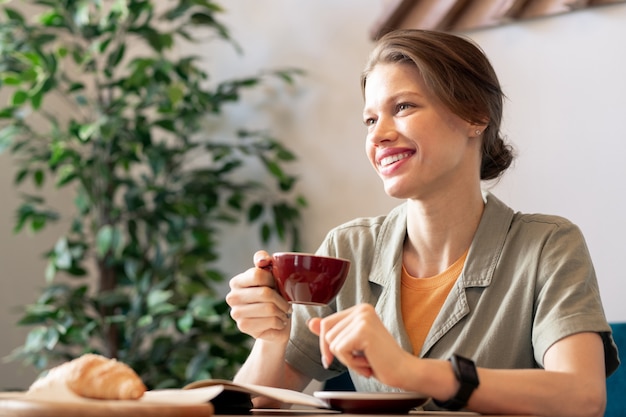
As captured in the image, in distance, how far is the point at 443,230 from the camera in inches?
58.8

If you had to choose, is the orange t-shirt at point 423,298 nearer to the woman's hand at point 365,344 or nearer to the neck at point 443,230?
the neck at point 443,230

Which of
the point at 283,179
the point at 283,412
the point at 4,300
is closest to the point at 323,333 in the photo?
the point at 283,412

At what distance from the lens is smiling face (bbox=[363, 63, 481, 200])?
4.62 ft

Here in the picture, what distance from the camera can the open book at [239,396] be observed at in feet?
3.42

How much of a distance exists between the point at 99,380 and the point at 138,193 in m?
1.78

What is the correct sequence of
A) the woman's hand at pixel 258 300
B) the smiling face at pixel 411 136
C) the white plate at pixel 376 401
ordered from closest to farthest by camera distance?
the white plate at pixel 376 401 < the woman's hand at pixel 258 300 < the smiling face at pixel 411 136

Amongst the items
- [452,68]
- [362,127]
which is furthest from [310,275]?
[362,127]

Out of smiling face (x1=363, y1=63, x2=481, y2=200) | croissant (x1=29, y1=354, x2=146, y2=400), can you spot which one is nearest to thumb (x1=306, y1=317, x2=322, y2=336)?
croissant (x1=29, y1=354, x2=146, y2=400)

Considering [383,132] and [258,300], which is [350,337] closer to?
[258,300]

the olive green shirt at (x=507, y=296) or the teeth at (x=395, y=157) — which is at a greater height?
the teeth at (x=395, y=157)

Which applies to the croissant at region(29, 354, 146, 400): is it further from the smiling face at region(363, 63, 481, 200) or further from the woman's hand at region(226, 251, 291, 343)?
the smiling face at region(363, 63, 481, 200)

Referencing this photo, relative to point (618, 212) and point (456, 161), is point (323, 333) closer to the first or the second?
point (456, 161)

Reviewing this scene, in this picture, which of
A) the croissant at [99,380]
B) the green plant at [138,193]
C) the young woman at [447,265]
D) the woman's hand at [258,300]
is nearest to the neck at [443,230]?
the young woman at [447,265]

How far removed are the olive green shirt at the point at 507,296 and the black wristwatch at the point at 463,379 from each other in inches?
9.1
